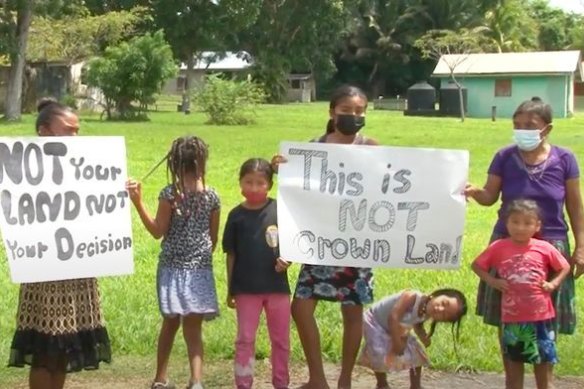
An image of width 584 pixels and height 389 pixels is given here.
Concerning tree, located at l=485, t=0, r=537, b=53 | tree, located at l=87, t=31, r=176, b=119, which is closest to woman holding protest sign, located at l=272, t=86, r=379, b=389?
tree, located at l=87, t=31, r=176, b=119

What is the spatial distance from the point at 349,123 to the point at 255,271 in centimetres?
93

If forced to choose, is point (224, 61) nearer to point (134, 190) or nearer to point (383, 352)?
point (383, 352)

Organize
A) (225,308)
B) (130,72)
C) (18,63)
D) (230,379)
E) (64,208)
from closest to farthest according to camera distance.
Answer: (64,208) < (230,379) < (225,308) < (18,63) < (130,72)

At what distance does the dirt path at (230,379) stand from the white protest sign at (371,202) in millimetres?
921

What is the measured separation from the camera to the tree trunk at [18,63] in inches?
1207

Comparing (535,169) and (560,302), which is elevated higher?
(535,169)

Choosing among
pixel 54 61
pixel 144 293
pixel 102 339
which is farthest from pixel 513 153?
pixel 54 61

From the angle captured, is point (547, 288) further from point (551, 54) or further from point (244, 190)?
point (551, 54)

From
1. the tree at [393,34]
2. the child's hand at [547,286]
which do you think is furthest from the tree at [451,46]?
the child's hand at [547,286]

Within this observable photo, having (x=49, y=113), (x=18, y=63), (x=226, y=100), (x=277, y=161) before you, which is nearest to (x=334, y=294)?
(x=277, y=161)

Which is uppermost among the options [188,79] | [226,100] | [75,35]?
[75,35]

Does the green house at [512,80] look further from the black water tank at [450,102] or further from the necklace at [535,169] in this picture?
the necklace at [535,169]

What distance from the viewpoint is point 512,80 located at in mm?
45562

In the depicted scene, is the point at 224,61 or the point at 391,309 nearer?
the point at 391,309
